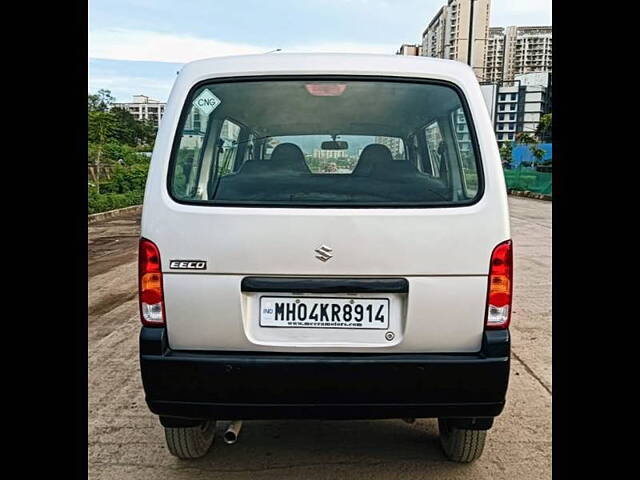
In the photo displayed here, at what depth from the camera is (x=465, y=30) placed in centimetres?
1750

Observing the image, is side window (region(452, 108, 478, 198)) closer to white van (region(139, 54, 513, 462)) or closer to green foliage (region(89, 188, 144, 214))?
white van (region(139, 54, 513, 462))

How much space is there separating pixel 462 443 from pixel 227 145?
1920mm

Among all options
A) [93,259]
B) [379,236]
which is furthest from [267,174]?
[93,259]

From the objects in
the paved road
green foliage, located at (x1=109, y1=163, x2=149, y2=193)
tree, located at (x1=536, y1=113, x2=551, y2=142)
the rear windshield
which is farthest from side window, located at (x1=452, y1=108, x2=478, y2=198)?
tree, located at (x1=536, y1=113, x2=551, y2=142)

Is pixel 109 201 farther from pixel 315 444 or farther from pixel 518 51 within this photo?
pixel 518 51

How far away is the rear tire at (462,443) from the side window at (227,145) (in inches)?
65.3

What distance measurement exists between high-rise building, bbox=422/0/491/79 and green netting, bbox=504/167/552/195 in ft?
22.2

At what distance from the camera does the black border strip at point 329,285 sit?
228 cm

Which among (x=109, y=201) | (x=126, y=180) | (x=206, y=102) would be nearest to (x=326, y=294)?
(x=206, y=102)

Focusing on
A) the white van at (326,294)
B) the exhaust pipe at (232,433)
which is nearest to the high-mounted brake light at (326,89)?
the white van at (326,294)

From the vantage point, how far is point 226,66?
2488 millimetres

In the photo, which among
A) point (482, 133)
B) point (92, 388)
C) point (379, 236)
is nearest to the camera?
point (379, 236)

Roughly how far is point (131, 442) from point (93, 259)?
676 cm
